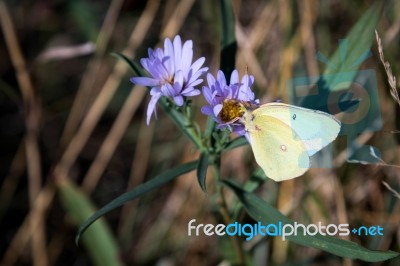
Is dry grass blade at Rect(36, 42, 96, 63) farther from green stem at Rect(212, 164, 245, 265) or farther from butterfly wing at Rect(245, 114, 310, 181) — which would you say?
butterfly wing at Rect(245, 114, 310, 181)

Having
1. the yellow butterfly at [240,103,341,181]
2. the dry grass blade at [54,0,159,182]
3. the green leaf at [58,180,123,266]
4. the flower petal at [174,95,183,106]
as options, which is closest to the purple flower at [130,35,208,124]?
the flower petal at [174,95,183,106]

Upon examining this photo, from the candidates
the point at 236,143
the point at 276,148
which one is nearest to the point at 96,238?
the point at 236,143

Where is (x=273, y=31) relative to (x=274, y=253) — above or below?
above

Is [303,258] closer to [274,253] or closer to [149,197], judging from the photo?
[274,253]

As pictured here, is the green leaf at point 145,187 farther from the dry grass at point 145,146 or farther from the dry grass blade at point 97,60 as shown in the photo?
the dry grass blade at point 97,60

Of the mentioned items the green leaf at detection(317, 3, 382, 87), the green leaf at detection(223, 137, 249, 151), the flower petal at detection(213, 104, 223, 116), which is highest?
the flower petal at detection(213, 104, 223, 116)

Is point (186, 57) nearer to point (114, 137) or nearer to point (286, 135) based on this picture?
point (286, 135)

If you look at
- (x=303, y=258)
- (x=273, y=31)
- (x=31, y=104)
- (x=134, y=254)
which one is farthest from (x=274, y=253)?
(x=31, y=104)
